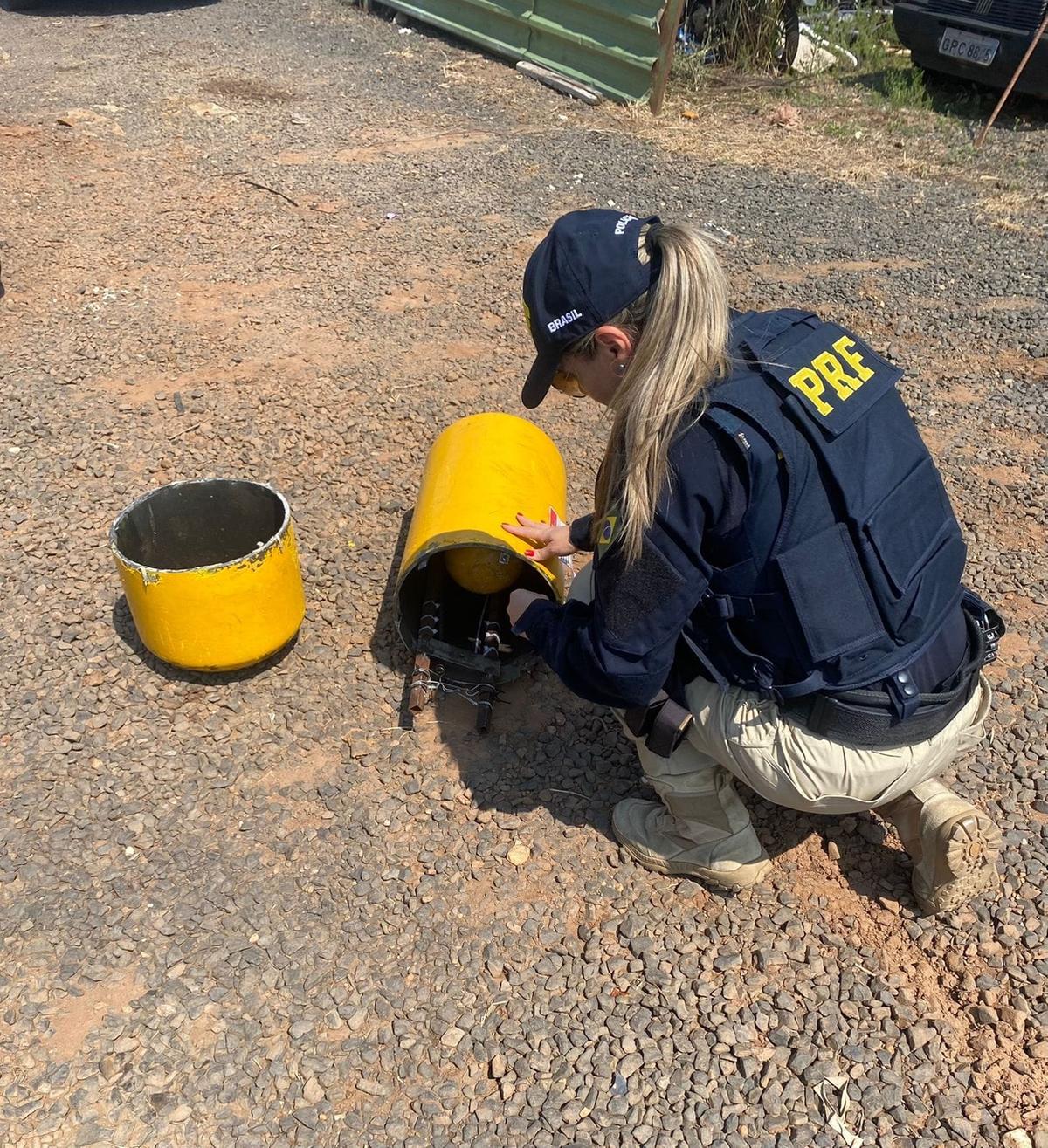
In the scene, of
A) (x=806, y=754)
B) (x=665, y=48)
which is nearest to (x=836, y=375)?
(x=806, y=754)

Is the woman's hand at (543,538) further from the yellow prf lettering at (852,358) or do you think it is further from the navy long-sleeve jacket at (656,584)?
the yellow prf lettering at (852,358)

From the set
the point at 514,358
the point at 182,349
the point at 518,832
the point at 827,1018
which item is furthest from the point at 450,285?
the point at 827,1018

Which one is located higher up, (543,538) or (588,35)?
(588,35)

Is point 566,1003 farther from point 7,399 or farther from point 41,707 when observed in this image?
point 7,399

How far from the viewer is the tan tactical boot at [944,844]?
8.63 feet

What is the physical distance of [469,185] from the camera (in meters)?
7.10

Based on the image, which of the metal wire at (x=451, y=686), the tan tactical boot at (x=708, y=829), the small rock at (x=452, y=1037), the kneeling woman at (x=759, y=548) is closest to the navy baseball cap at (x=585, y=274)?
the kneeling woman at (x=759, y=548)

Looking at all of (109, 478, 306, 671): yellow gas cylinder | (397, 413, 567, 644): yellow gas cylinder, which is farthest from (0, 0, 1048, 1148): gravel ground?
(397, 413, 567, 644): yellow gas cylinder

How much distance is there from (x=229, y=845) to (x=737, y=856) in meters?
1.48

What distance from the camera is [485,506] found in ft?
10.6

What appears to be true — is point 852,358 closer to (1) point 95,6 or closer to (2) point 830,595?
(2) point 830,595

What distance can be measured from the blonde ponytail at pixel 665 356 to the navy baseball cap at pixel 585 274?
0.09 ft

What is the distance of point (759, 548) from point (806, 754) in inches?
23.8

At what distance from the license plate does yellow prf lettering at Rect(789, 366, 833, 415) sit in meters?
7.98
